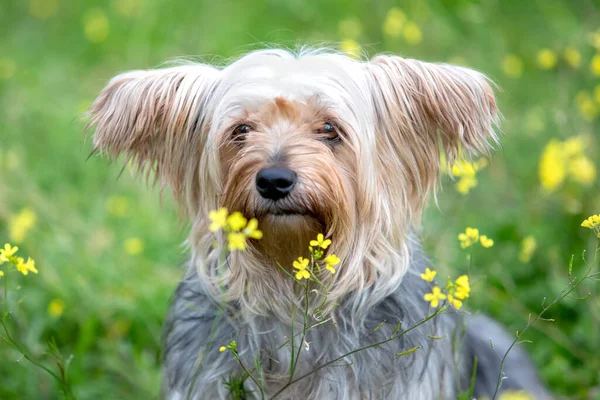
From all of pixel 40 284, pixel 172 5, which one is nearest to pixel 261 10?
pixel 172 5

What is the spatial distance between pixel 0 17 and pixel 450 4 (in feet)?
18.3

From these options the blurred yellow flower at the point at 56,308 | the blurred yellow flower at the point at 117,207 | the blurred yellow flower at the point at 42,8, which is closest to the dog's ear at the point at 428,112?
the blurred yellow flower at the point at 56,308

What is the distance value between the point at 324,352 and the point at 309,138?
943 millimetres

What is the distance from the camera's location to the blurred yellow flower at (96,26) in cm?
888

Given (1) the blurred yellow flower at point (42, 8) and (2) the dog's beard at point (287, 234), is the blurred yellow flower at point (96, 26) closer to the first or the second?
(1) the blurred yellow flower at point (42, 8)

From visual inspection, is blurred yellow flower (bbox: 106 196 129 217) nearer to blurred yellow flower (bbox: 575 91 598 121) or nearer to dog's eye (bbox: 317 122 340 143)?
dog's eye (bbox: 317 122 340 143)

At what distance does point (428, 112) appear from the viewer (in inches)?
139

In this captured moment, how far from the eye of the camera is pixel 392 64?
3.61 metres

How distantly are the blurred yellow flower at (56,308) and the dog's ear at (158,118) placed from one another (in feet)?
4.84

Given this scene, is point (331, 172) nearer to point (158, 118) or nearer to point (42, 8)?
point (158, 118)

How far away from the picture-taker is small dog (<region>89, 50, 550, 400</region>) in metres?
3.38

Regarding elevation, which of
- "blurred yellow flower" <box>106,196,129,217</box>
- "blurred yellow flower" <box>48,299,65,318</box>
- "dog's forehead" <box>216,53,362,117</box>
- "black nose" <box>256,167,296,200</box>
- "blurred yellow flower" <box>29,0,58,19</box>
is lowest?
"blurred yellow flower" <box>48,299,65,318</box>

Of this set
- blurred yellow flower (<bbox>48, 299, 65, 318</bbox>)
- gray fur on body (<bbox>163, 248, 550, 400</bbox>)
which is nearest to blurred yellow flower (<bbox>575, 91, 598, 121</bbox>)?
gray fur on body (<bbox>163, 248, 550, 400</bbox>)

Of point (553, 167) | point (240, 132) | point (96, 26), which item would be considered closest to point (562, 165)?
point (553, 167)
